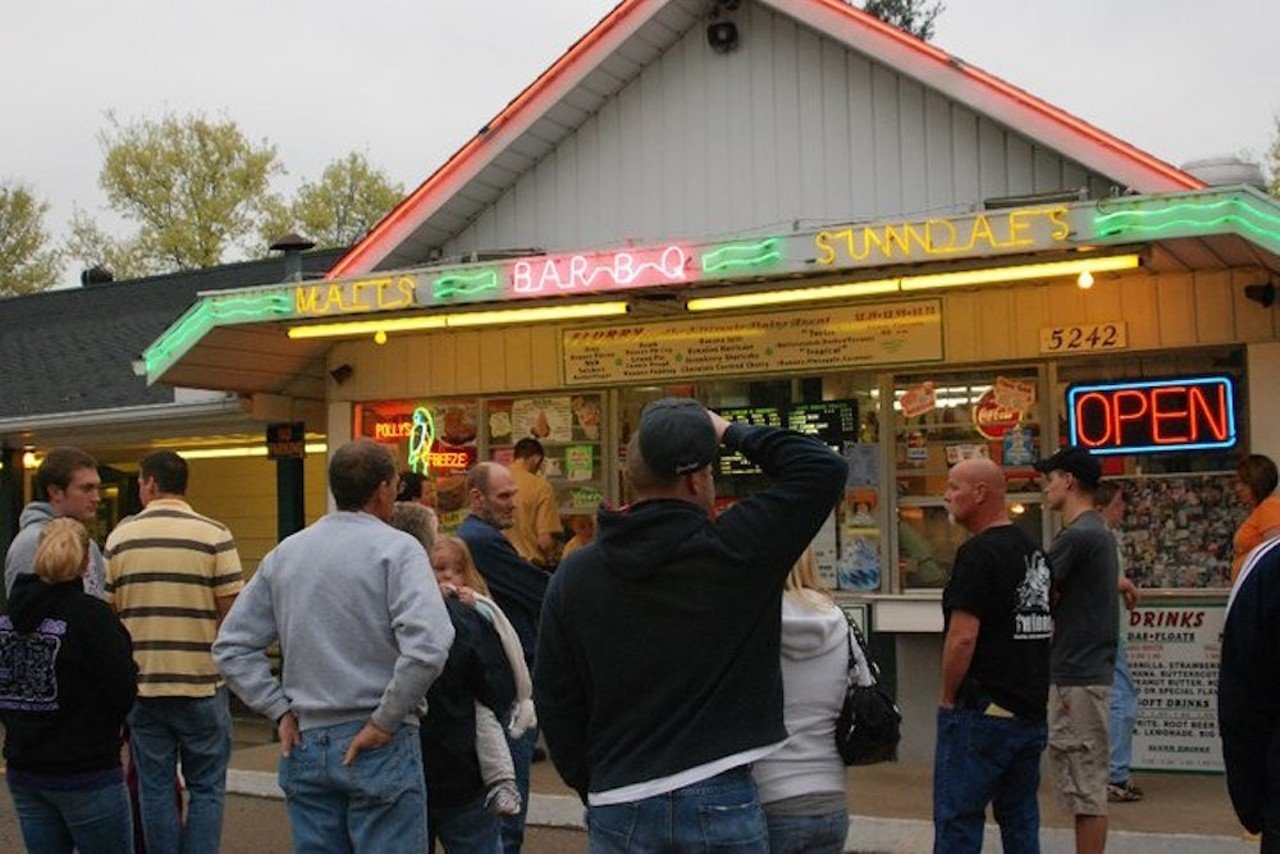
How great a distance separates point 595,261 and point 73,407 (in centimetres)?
765

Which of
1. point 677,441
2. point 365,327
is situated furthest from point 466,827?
point 365,327

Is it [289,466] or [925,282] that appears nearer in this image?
[925,282]

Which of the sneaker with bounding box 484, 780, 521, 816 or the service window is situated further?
the service window

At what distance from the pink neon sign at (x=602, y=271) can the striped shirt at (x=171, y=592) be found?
3587mm

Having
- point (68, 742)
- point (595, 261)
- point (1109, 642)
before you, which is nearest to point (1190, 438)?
point (1109, 642)

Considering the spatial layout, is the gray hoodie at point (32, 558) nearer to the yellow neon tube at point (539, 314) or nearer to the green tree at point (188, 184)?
the yellow neon tube at point (539, 314)

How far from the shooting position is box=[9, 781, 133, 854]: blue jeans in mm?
5809

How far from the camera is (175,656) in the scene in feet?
22.1

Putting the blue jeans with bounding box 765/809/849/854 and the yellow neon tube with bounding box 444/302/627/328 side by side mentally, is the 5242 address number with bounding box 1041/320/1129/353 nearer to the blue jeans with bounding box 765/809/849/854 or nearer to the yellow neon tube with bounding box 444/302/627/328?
the yellow neon tube with bounding box 444/302/627/328

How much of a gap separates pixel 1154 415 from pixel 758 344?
2.63 meters

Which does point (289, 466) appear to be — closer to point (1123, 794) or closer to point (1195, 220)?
point (1123, 794)

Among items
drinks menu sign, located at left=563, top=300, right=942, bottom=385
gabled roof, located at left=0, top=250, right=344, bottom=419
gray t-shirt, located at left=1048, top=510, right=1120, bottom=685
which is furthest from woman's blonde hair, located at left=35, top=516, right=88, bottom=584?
gabled roof, located at left=0, top=250, right=344, bottom=419

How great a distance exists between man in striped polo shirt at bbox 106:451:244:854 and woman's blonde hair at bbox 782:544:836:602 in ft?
10.7

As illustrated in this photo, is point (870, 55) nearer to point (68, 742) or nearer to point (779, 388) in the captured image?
point (779, 388)
